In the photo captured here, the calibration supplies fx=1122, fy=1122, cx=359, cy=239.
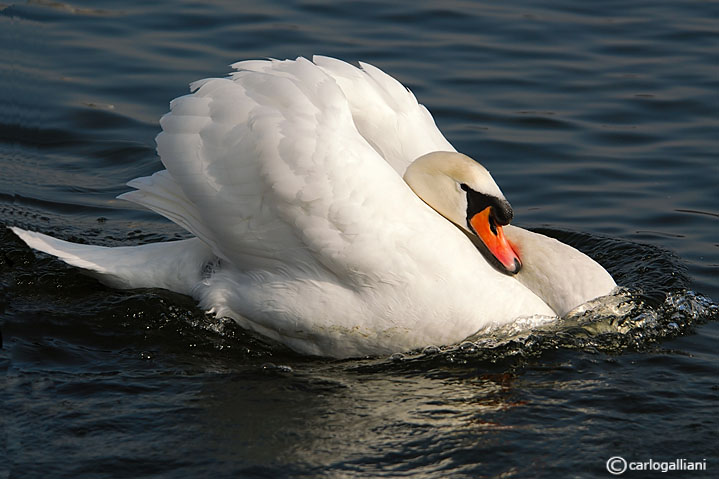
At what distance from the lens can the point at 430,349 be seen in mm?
5938

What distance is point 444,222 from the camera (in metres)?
5.99

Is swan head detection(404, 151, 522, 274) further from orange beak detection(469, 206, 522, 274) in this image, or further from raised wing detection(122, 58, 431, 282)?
raised wing detection(122, 58, 431, 282)

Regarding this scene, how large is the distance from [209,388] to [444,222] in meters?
1.51

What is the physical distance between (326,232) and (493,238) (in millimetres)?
1111

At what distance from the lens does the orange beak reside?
20.5 feet

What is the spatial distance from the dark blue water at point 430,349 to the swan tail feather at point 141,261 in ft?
0.39

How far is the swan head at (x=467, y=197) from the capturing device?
6188 mm

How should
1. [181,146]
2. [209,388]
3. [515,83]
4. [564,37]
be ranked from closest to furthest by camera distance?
[209,388] → [181,146] → [515,83] → [564,37]

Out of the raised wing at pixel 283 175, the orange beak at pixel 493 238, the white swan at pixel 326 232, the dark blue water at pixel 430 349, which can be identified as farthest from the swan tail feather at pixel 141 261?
the orange beak at pixel 493 238

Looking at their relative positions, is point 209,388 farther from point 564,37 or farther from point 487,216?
point 564,37

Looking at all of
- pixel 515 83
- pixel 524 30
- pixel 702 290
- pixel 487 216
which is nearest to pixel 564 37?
pixel 524 30

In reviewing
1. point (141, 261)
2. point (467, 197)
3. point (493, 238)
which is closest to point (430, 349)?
point (493, 238)

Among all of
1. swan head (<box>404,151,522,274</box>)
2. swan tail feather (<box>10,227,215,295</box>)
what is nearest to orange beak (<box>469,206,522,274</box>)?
swan head (<box>404,151,522,274</box>)

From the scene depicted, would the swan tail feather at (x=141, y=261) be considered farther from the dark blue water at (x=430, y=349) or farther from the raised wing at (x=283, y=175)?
the raised wing at (x=283, y=175)
